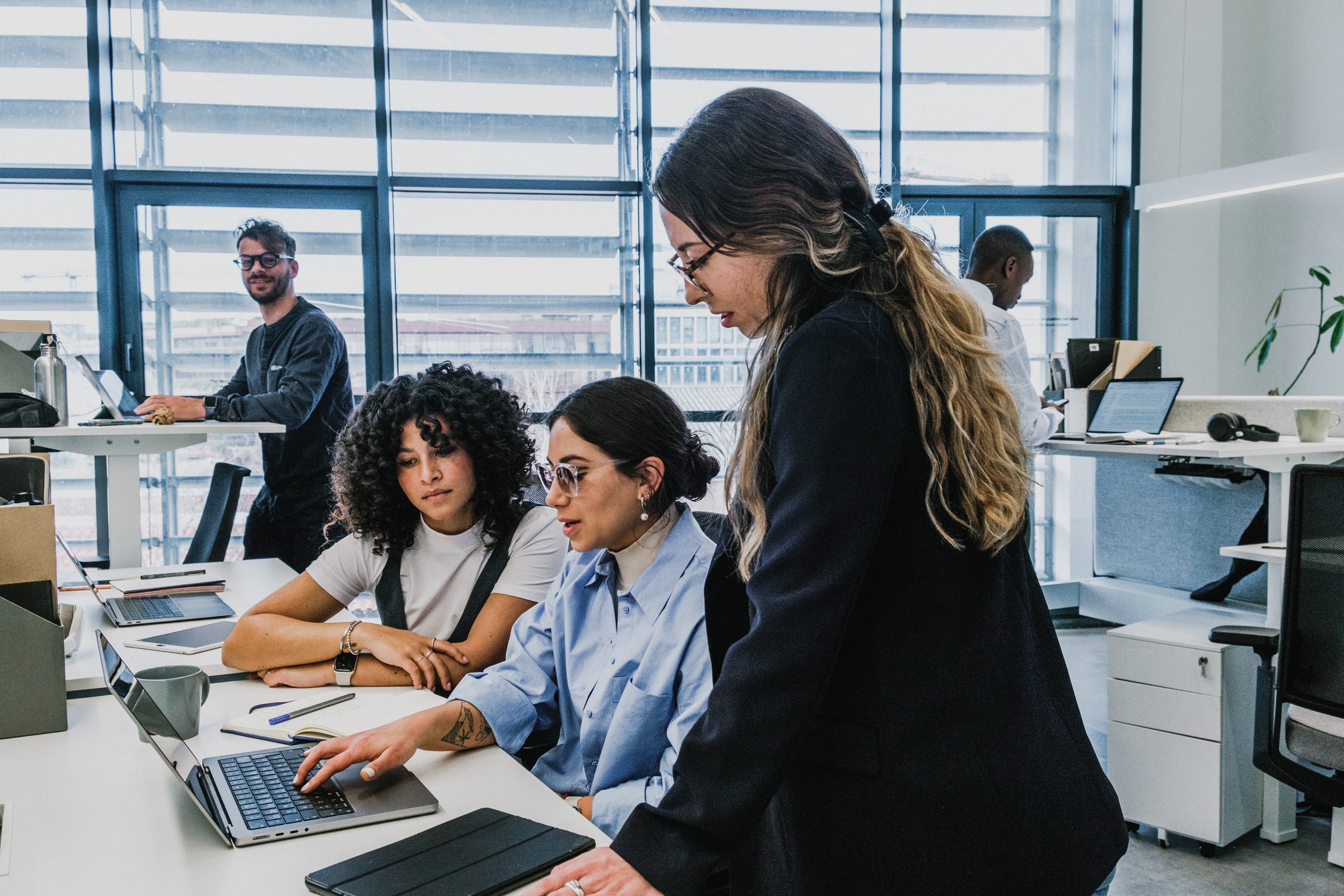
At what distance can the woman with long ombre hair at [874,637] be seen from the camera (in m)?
0.81

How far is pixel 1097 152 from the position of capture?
5.30 m

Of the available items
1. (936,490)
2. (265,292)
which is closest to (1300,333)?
(265,292)

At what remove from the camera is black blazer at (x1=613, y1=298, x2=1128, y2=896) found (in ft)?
2.66

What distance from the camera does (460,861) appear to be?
102 cm

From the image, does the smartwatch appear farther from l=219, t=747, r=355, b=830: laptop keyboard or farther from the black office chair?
the black office chair

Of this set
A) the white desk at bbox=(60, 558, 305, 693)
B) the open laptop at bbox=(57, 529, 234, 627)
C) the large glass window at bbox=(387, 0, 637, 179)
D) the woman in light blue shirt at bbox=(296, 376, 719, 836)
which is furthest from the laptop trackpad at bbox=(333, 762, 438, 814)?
the large glass window at bbox=(387, 0, 637, 179)

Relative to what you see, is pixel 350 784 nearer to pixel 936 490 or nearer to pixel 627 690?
pixel 627 690

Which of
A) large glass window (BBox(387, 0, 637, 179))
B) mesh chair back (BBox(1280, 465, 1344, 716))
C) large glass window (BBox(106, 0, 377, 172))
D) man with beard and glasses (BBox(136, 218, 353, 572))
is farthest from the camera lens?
large glass window (BBox(387, 0, 637, 179))

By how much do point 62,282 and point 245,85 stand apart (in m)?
1.14

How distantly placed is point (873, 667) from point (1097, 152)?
5167mm

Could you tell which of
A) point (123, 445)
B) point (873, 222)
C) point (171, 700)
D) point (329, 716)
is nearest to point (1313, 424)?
point (873, 222)

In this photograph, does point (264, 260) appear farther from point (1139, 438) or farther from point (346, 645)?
point (1139, 438)

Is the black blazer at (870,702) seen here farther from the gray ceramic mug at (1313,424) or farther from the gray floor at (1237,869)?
the gray ceramic mug at (1313,424)

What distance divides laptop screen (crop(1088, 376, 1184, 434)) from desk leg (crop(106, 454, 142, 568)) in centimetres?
338
